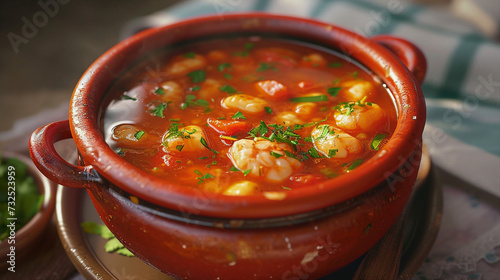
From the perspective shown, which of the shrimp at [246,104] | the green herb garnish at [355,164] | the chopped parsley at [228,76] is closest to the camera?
the green herb garnish at [355,164]

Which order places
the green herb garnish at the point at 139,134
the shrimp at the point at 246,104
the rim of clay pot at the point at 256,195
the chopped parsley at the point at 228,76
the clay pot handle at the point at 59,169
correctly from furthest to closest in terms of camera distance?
the chopped parsley at the point at 228,76 < the shrimp at the point at 246,104 < the green herb garnish at the point at 139,134 < the clay pot handle at the point at 59,169 < the rim of clay pot at the point at 256,195

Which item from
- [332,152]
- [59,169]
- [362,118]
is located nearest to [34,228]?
[59,169]

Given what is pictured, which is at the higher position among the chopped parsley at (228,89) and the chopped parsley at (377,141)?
the chopped parsley at (228,89)

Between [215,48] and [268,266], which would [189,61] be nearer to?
[215,48]

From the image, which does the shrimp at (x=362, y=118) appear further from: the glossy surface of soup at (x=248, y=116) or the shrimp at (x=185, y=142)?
the shrimp at (x=185, y=142)

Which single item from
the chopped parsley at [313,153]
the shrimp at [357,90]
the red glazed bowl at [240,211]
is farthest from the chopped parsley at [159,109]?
the shrimp at [357,90]

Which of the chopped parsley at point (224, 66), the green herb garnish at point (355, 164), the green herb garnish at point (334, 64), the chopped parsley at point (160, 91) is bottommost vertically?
the green herb garnish at point (355, 164)

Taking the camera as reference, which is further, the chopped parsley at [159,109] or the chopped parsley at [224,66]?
the chopped parsley at [224,66]
